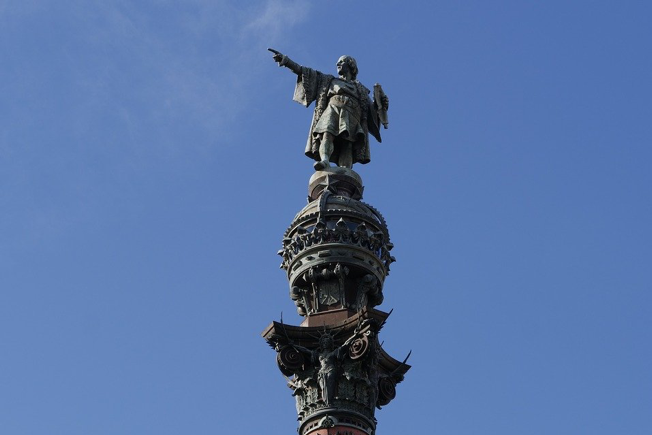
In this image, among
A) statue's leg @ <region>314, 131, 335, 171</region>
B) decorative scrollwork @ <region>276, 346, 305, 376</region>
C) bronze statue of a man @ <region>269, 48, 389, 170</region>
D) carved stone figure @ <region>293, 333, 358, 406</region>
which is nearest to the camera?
carved stone figure @ <region>293, 333, 358, 406</region>

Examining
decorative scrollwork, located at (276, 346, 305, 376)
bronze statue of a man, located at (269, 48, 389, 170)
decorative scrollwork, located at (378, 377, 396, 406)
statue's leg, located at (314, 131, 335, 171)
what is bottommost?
decorative scrollwork, located at (378, 377, 396, 406)

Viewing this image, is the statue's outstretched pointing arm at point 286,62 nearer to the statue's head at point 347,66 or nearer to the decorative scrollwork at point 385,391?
the statue's head at point 347,66

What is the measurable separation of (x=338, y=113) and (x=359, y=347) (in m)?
7.19

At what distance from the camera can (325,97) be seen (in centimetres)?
2622

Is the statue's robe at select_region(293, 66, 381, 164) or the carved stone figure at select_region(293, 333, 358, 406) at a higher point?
→ the statue's robe at select_region(293, 66, 381, 164)

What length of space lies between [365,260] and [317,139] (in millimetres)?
4532

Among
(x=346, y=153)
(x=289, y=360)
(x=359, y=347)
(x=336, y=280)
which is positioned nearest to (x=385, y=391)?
(x=359, y=347)

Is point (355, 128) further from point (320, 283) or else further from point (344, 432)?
point (344, 432)

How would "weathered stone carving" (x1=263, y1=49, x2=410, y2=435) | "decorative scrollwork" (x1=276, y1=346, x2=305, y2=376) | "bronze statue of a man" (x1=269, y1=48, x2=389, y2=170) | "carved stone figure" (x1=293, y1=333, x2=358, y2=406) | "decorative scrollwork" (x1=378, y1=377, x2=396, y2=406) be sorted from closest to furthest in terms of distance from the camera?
"carved stone figure" (x1=293, y1=333, x2=358, y2=406) → "weathered stone carving" (x1=263, y1=49, x2=410, y2=435) → "decorative scrollwork" (x1=276, y1=346, x2=305, y2=376) → "decorative scrollwork" (x1=378, y1=377, x2=396, y2=406) → "bronze statue of a man" (x1=269, y1=48, x2=389, y2=170)

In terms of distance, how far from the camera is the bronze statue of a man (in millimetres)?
25703

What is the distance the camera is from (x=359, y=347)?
2008 cm

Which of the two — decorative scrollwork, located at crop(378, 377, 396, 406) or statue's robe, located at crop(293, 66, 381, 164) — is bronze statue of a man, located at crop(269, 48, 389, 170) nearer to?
statue's robe, located at crop(293, 66, 381, 164)

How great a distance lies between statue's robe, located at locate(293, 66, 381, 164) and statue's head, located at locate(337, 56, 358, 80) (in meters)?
0.25

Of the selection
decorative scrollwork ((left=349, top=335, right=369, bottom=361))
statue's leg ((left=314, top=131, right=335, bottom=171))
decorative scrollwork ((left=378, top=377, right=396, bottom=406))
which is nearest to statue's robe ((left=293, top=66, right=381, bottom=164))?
statue's leg ((left=314, top=131, right=335, bottom=171))
